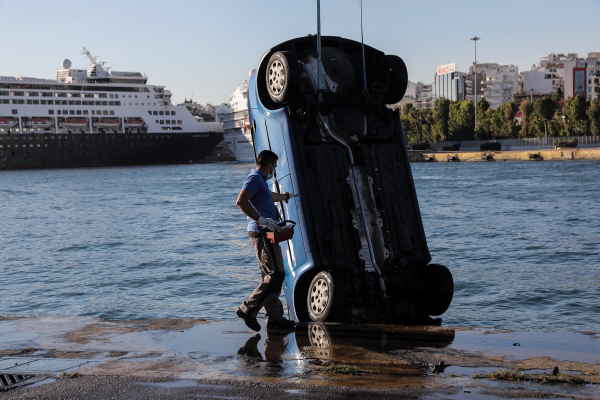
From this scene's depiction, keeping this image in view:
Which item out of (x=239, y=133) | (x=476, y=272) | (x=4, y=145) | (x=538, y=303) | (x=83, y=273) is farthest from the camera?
(x=239, y=133)

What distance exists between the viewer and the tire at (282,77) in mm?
8352

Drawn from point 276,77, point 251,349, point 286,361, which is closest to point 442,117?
point 276,77

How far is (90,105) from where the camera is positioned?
11281 cm

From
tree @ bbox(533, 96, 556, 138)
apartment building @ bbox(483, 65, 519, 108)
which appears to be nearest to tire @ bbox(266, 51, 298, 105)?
tree @ bbox(533, 96, 556, 138)

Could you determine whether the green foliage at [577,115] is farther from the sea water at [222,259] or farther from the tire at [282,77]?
the tire at [282,77]

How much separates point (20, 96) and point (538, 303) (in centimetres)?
11043

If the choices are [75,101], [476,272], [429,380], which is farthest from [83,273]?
[75,101]

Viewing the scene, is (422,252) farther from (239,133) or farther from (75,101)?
(239,133)

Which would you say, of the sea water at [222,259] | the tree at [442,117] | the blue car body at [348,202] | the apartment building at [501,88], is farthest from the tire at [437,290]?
the apartment building at [501,88]

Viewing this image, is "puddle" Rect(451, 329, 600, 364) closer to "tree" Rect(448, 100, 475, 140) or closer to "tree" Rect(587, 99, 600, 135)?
"tree" Rect(587, 99, 600, 135)

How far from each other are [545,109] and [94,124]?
68441 mm

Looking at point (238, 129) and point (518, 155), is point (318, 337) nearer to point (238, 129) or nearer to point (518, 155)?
point (518, 155)

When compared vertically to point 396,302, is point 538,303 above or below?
below

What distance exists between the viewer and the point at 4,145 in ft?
335
